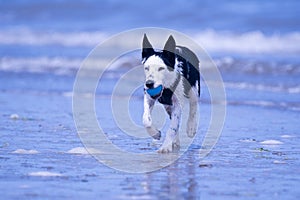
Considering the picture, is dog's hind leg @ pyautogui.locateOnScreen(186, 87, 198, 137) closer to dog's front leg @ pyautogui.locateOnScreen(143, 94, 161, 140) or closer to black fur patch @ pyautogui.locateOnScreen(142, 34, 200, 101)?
black fur patch @ pyautogui.locateOnScreen(142, 34, 200, 101)

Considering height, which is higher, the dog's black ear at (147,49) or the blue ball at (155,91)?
the dog's black ear at (147,49)

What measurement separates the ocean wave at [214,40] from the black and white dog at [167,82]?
1577cm

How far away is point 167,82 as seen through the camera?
25.6 feet

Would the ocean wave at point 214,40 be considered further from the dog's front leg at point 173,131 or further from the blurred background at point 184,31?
the dog's front leg at point 173,131

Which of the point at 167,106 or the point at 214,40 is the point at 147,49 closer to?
the point at 167,106

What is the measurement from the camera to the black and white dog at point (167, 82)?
7559 mm

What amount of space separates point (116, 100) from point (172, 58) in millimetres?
5208

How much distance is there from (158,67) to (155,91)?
24 centimetres

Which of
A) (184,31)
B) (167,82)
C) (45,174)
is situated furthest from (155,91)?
(184,31)

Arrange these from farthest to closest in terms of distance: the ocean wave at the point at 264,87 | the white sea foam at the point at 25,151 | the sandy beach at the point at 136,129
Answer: the ocean wave at the point at 264,87 < the white sea foam at the point at 25,151 < the sandy beach at the point at 136,129

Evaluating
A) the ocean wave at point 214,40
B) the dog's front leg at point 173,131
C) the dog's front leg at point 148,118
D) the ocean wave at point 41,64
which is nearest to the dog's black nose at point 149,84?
the dog's front leg at point 148,118

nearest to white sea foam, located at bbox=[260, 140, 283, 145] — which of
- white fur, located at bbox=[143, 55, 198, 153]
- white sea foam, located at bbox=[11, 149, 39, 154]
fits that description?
white fur, located at bbox=[143, 55, 198, 153]

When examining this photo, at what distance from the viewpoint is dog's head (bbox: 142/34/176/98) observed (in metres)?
7.51

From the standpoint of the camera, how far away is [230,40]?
27875 mm
